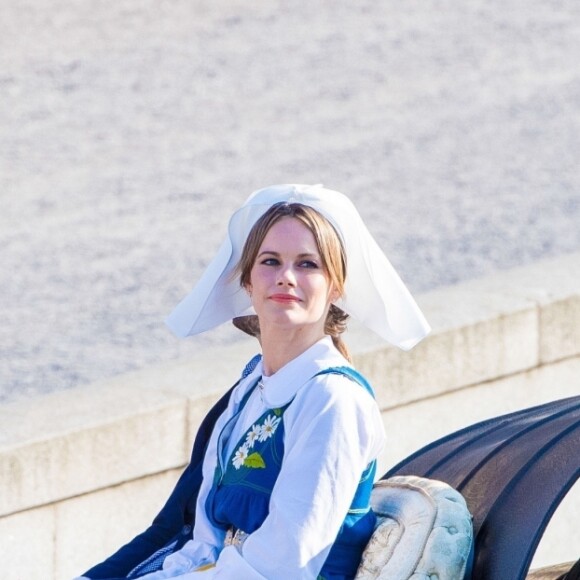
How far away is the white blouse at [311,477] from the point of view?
300 cm

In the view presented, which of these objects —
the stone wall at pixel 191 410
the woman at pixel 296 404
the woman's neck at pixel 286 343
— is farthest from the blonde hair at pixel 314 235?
the stone wall at pixel 191 410

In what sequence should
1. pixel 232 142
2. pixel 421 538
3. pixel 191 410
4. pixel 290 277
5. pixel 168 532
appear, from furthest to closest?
pixel 232 142 → pixel 191 410 → pixel 168 532 → pixel 290 277 → pixel 421 538

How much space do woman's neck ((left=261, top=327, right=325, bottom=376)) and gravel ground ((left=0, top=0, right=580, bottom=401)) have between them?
295 cm

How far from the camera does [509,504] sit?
3246mm

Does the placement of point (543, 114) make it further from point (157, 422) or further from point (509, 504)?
point (509, 504)

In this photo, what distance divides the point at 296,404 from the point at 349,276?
355 millimetres

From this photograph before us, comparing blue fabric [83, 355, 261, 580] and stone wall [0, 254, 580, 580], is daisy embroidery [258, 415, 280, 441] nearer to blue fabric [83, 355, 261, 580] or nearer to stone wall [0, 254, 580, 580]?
blue fabric [83, 355, 261, 580]

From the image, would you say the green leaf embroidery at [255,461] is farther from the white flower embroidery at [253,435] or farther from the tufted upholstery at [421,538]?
the tufted upholstery at [421,538]

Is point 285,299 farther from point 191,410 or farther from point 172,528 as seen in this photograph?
point 191,410

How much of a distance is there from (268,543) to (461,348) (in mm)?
2417

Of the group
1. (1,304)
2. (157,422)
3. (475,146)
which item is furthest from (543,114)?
(157,422)

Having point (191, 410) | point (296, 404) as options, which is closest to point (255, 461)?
point (296, 404)

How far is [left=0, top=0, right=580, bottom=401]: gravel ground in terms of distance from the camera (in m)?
7.33

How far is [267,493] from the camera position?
126 inches
